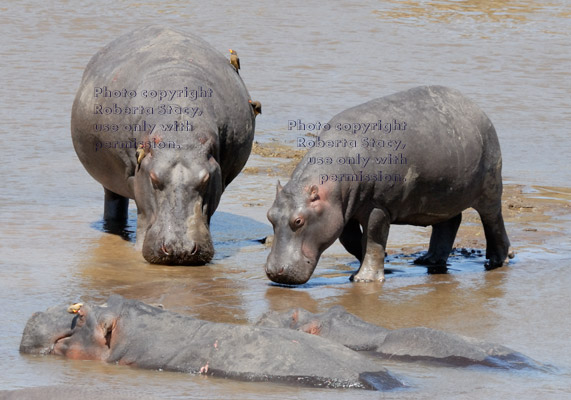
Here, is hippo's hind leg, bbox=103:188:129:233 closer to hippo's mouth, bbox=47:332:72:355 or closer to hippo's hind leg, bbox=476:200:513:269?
hippo's hind leg, bbox=476:200:513:269

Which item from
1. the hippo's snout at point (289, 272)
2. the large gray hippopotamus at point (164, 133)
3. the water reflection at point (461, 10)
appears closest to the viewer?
the hippo's snout at point (289, 272)

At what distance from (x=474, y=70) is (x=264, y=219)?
9.33 m

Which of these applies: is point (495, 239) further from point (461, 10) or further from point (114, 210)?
point (461, 10)

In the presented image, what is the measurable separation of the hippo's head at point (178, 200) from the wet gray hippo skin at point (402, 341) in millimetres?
1923

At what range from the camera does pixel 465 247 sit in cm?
1001

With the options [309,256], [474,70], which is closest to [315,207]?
[309,256]

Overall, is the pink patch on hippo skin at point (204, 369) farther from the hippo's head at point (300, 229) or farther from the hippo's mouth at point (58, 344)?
the hippo's head at point (300, 229)

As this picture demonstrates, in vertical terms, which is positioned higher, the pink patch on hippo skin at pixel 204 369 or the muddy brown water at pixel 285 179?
the pink patch on hippo skin at pixel 204 369

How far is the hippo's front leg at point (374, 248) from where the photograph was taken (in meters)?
8.55

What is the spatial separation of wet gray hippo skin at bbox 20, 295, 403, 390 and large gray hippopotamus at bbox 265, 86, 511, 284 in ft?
6.85

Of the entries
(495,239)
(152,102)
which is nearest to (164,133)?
(152,102)

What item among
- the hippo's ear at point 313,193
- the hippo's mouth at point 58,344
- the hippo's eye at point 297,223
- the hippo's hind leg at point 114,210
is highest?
the hippo's ear at point 313,193

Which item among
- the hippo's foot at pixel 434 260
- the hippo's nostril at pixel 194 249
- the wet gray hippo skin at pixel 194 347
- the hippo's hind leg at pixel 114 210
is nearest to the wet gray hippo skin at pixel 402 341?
the wet gray hippo skin at pixel 194 347

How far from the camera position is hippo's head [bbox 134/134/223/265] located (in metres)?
8.59
